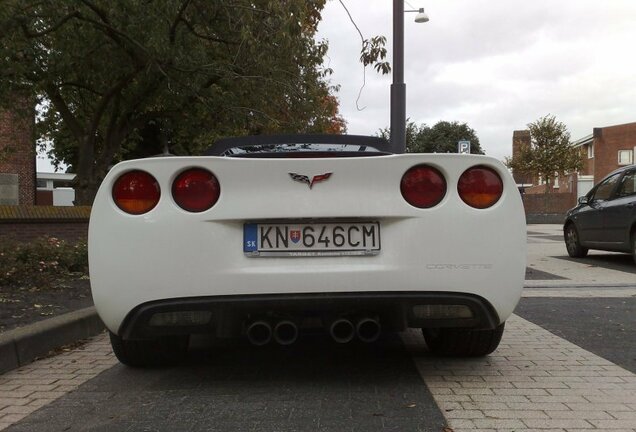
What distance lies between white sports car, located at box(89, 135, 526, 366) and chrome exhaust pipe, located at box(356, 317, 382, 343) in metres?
0.02

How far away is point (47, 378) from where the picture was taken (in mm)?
3691

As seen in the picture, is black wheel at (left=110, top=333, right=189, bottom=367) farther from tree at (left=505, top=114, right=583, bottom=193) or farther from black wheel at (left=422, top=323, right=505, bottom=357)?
tree at (left=505, top=114, right=583, bottom=193)

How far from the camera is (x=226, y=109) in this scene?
10.4 metres

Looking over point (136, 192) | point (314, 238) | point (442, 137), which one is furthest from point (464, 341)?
point (442, 137)

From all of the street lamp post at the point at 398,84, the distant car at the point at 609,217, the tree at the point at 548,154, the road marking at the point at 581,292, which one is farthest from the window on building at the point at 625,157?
the road marking at the point at 581,292

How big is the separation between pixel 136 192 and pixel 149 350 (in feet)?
3.78

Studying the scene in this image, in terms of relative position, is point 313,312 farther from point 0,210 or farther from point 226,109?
point 0,210

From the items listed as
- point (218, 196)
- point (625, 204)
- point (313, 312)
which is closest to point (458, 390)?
point (313, 312)

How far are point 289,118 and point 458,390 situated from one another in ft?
26.9

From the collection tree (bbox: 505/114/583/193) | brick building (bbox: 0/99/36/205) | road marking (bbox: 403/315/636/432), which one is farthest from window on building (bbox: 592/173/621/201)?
tree (bbox: 505/114/583/193)

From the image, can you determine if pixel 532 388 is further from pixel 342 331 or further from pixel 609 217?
pixel 609 217

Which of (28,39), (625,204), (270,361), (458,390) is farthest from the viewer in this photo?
(625,204)

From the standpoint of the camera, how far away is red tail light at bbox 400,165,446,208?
3088 mm

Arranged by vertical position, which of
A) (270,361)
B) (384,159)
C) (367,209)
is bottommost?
(270,361)
